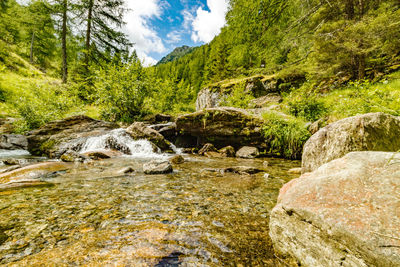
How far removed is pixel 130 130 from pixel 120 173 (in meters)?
5.07

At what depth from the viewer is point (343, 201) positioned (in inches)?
53.1

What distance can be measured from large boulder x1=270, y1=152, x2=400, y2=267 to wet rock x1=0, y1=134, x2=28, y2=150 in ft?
36.1

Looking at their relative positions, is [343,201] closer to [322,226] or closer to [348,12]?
[322,226]

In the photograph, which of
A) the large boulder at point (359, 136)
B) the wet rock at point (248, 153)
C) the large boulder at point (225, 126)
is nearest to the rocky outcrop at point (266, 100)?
the large boulder at point (225, 126)

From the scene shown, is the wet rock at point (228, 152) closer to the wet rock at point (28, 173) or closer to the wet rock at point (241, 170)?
the wet rock at point (241, 170)

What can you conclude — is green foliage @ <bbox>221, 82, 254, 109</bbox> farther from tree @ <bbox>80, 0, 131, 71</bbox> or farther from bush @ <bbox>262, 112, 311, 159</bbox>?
tree @ <bbox>80, 0, 131, 71</bbox>

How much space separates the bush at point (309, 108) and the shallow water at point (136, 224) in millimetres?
5665

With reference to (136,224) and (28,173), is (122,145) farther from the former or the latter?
(136,224)

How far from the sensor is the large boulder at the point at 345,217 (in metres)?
1.04

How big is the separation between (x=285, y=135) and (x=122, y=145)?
7.26 meters

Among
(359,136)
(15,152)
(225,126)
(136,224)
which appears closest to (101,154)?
(15,152)

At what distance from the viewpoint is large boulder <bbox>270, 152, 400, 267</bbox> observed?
104cm

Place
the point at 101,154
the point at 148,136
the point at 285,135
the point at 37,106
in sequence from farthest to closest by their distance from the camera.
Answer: the point at 37,106, the point at 148,136, the point at 285,135, the point at 101,154

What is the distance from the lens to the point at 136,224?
2.08 metres
